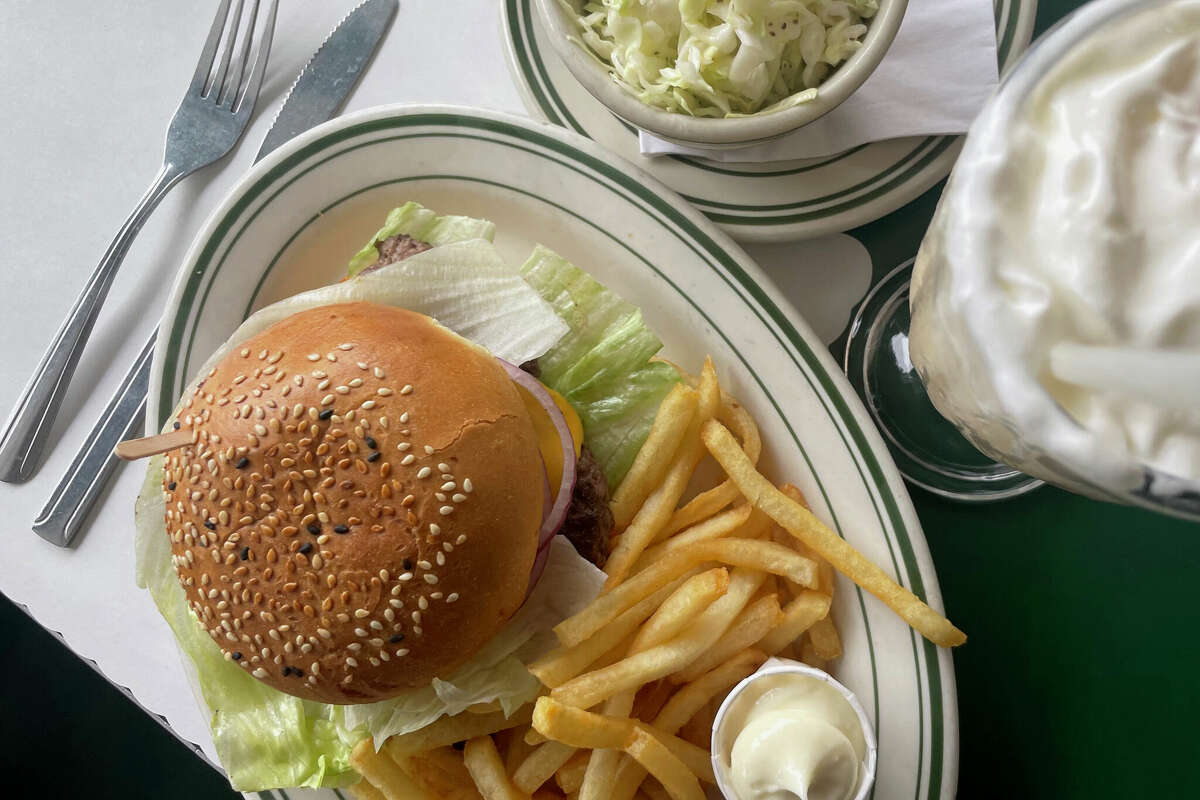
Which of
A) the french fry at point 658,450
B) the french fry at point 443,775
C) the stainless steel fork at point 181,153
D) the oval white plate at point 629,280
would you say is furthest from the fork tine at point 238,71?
the french fry at point 443,775

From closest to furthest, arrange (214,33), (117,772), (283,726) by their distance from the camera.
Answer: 1. (283,726)
2. (214,33)
3. (117,772)

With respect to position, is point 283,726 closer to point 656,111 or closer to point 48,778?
point 656,111

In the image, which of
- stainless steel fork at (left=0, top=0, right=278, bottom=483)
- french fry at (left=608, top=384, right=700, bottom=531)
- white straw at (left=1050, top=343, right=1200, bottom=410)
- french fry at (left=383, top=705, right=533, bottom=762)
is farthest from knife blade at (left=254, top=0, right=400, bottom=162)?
white straw at (left=1050, top=343, right=1200, bottom=410)

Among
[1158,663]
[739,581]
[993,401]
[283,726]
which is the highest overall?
[993,401]

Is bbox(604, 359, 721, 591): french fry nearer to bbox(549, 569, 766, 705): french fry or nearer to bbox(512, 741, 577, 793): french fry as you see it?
bbox(549, 569, 766, 705): french fry

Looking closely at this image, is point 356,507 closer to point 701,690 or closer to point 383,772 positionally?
point 383,772

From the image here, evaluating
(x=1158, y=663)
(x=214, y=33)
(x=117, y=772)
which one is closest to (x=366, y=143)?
(x=214, y=33)

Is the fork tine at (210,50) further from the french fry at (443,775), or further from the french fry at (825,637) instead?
the french fry at (825,637)

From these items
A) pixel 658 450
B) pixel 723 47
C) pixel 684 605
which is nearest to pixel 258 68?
pixel 723 47
